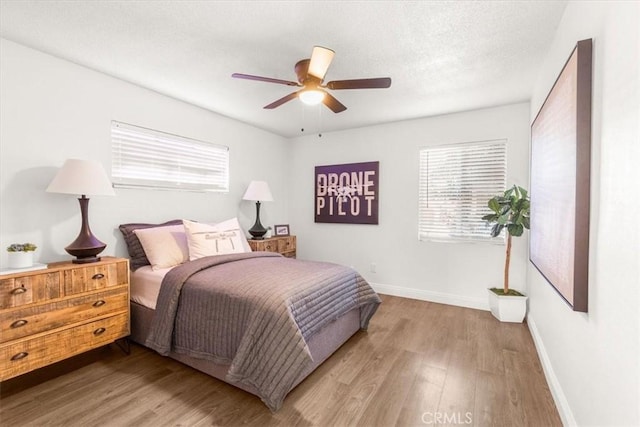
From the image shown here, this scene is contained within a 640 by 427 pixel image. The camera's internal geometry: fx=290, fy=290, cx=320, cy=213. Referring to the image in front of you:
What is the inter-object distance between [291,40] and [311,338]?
83.2 inches

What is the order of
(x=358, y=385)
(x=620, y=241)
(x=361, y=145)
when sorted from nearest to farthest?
(x=620, y=241)
(x=358, y=385)
(x=361, y=145)

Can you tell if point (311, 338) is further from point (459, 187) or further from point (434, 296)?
point (459, 187)

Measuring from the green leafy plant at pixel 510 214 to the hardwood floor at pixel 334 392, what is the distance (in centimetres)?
99

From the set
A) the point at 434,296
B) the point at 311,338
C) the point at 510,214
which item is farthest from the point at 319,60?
the point at 434,296

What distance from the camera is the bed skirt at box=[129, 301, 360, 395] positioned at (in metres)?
2.03

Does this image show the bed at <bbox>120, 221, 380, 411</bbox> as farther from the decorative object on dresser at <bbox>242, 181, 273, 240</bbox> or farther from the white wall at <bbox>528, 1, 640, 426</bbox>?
the white wall at <bbox>528, 1, 640, 426</bbox>

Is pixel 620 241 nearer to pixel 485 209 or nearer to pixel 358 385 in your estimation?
pixel 358 385

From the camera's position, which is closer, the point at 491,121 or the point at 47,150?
the point at 47,150

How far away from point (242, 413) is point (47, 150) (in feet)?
8.23

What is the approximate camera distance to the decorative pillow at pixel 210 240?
9.23 feet

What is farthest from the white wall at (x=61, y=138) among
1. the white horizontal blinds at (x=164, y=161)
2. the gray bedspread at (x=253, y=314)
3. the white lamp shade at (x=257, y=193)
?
the gray bedspread at (x=253, y=314)

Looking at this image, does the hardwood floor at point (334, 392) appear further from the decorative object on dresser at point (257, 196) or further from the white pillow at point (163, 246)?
the decorative object on dresser at point (257, 196)

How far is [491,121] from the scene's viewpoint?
3.44 m

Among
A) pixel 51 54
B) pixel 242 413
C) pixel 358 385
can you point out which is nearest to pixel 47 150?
pixel 51 54
